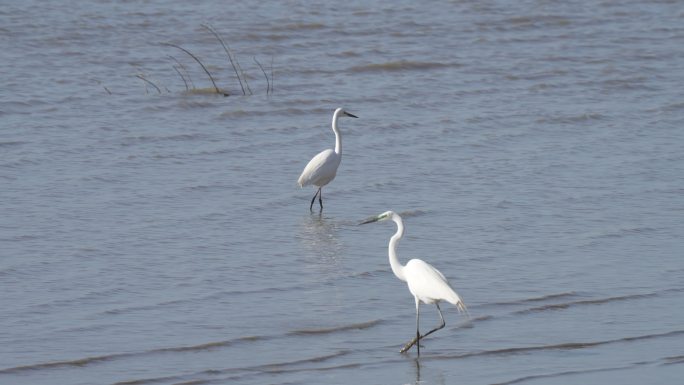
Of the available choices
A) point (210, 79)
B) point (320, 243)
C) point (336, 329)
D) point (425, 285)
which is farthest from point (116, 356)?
point (210, 79)

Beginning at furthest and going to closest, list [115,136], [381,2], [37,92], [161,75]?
[381,2] → [161,75] → [37,92] → [115,136]

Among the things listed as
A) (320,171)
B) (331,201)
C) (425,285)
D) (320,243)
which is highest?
(425,285)

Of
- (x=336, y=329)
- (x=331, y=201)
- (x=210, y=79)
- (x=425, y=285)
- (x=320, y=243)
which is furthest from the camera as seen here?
(x=210, y=79)

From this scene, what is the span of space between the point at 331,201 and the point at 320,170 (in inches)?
17.6

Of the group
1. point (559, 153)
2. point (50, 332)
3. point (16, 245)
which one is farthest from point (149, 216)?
point (559, 153)

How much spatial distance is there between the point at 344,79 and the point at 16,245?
8596 millimetres

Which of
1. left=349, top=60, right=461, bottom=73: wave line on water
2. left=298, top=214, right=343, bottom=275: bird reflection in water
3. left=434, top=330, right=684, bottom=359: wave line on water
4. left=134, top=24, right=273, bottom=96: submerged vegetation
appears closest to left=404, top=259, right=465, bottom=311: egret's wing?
left=434, top=330, right=684, bottom=359: wave line on water

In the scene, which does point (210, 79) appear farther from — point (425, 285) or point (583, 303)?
point (425, 285)

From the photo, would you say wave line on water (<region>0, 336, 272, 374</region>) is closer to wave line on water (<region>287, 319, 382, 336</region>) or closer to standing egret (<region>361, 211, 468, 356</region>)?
wave line on water (<region>287, 319, 382, 336</region>)

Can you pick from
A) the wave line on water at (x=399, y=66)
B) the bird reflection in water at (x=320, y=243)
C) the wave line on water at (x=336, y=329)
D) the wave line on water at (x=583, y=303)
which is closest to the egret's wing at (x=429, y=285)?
the wave line on water at (x=336, y=329)

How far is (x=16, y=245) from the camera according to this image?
10211 mm

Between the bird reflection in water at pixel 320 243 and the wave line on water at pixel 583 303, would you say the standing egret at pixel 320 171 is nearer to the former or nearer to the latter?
the bird reflection in water at pixel 320 243

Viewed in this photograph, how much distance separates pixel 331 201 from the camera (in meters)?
12.4

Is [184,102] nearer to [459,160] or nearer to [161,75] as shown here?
[161,75]
